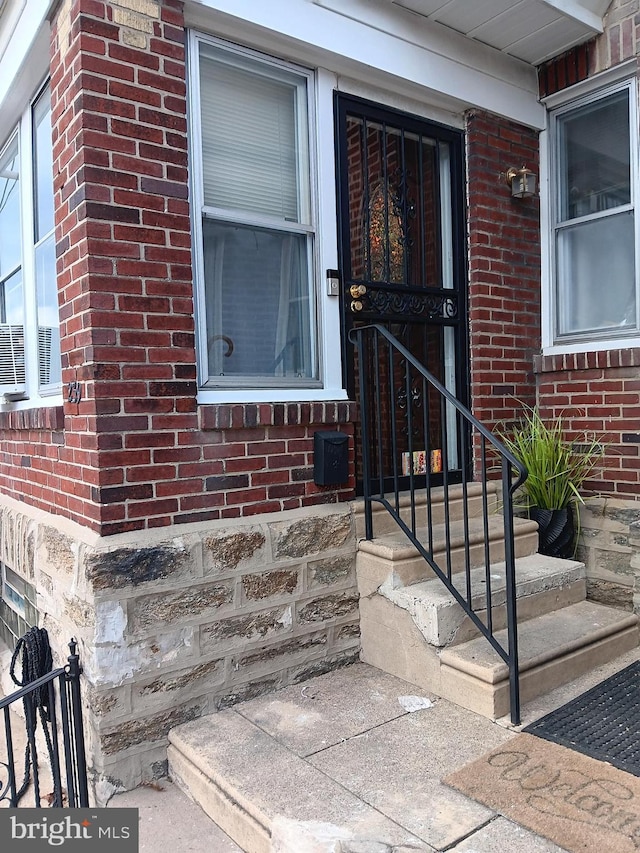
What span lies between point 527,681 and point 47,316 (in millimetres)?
2797

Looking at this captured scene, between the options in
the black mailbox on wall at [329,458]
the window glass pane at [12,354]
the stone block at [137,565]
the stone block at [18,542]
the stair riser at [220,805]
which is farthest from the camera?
the window glass pane at [12,354]

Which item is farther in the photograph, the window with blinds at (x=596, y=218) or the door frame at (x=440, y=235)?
the window with blinds at (x=596, y=218)

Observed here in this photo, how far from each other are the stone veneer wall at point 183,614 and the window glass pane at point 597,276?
195 centimetres

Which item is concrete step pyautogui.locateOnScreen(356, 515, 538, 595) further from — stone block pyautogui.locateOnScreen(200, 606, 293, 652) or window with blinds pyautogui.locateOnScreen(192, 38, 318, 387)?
window with blinds pyautogui.locateOnScreen(192, 38, 318, 387)

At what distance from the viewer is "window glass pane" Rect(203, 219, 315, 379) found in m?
2.88

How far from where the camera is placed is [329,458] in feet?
9.82

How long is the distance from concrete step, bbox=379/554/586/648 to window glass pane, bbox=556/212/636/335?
143 cm

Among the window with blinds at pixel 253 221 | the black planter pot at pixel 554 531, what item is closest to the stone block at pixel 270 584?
the window with blinds at pixel 253 221

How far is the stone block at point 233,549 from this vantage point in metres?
2.65

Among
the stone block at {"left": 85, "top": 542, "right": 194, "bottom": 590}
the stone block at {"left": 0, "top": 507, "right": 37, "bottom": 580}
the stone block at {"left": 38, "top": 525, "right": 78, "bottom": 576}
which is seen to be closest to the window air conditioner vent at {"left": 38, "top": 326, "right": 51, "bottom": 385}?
the stone block at {"left": 0, "top": 507, "right": 37, "bottom": 580}

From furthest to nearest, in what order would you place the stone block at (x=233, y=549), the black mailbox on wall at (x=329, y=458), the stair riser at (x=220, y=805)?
the black mailbox on wall at (x=329, y=458) → the stone block at (x=233, y=549) → the stair riser at (x=220, y=805)

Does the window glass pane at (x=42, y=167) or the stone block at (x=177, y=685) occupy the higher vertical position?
the window glass pane at (x=42, y=167)

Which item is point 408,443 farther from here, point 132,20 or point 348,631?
point 132,20

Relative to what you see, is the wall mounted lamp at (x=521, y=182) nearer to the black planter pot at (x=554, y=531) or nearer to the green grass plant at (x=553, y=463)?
the green grass plant at (x=553, y=463)
